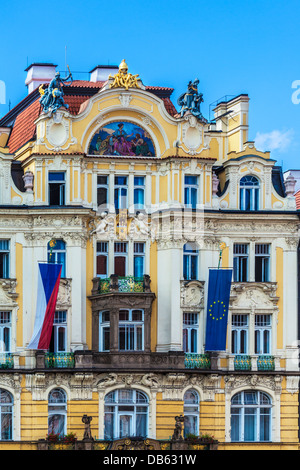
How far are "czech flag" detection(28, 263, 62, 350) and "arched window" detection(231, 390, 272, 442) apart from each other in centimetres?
986

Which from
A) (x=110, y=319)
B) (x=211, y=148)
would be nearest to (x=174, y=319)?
(x=110, y=319)

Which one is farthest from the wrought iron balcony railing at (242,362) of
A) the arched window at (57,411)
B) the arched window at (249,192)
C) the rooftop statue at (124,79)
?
the rooftop statue at (124,79)

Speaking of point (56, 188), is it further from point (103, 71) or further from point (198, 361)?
point (198, 361)

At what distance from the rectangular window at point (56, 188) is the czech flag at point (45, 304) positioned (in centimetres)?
365

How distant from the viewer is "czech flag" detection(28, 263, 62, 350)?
8250 cm

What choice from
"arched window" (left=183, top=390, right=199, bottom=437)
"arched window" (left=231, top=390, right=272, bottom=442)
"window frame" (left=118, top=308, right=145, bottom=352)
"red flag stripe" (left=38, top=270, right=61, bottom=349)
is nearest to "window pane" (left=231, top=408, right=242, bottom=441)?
"arched window" (left=231, top=390, right=272, bottom=442)

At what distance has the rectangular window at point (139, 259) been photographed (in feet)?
281

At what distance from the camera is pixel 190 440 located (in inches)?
3275

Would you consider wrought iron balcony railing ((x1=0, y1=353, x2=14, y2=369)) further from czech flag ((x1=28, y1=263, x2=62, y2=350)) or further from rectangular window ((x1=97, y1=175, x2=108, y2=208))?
rectangular window ((x1=97, y1=175, x2=108, y2=208))

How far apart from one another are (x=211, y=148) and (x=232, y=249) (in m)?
5.77

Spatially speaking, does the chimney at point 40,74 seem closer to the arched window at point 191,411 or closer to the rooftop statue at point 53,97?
the rooftop statue at point 53,97

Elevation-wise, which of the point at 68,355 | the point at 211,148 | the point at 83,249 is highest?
the point at 211,148

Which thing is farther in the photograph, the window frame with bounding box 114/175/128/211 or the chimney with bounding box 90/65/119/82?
the chimney with bounding box 90/65/119/82
